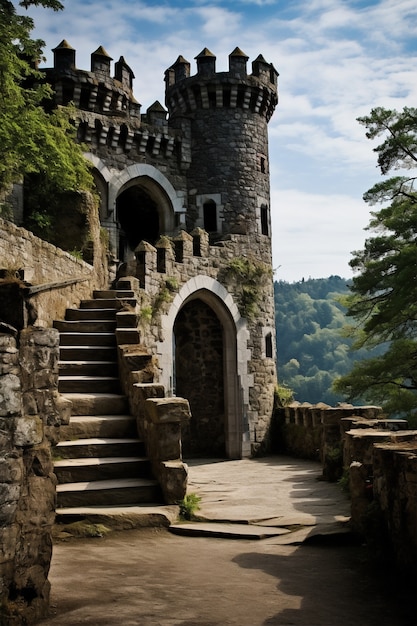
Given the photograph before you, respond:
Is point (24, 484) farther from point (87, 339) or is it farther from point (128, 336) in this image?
point (87, 339)

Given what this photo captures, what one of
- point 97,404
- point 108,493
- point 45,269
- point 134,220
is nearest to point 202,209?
point 134,220

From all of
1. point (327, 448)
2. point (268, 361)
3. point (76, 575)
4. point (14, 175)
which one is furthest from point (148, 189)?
point (76, 575)

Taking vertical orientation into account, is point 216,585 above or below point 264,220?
below

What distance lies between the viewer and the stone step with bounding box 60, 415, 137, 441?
7184mm

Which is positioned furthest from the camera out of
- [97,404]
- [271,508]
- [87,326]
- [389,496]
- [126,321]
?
[87,326]

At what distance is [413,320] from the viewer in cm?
1700

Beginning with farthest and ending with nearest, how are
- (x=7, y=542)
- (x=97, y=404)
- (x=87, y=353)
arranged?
(x=87, y=353) → (x=97, y=404) → (x=7, y=542)

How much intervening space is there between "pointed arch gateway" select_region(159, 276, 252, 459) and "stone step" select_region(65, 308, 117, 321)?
7.10m

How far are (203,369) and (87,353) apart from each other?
31.8 ft

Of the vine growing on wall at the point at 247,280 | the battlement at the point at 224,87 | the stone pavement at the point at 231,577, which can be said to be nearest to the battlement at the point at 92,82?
the battlement at the point at 224,87

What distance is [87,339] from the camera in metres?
9.30

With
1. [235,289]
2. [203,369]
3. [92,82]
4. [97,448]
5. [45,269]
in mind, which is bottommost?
[97,448]

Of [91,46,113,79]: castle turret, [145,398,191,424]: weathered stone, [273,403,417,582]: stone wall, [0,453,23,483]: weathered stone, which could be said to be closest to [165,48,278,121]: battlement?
[91,46,113,79]: castle turret

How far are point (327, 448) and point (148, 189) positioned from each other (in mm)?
12847
